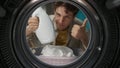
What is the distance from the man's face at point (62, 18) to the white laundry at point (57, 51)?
0.31 ft

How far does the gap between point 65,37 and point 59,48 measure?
6 cm

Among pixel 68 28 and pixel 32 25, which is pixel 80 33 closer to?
pixel 68 28

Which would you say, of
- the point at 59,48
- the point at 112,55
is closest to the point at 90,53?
the point at 112,55

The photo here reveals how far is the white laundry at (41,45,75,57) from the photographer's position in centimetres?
124

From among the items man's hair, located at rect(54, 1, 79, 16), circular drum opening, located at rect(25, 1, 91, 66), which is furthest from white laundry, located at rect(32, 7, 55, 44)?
man's hair, located at rect(54, 1, 79, 16)

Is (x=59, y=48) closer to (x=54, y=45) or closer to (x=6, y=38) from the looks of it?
(x=54, y=45)

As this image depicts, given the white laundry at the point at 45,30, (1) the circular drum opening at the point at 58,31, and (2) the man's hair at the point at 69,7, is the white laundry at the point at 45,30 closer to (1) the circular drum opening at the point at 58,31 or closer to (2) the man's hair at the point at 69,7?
(1) the circular drum opening at the point at 58,31

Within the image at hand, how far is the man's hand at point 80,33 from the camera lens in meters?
1.25

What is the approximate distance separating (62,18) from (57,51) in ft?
0.48

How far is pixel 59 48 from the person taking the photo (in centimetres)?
129

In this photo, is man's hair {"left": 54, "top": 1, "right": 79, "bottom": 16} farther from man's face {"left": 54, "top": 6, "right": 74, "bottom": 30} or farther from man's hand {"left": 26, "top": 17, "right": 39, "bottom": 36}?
man's hand {"left": 26, "top": 17, "right": 39, "bottom": 36}

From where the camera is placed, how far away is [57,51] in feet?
4.16

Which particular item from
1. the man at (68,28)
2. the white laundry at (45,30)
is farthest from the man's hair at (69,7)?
the white laundry at (45,30)

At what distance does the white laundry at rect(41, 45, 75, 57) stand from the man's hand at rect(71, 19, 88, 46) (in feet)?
0.23
